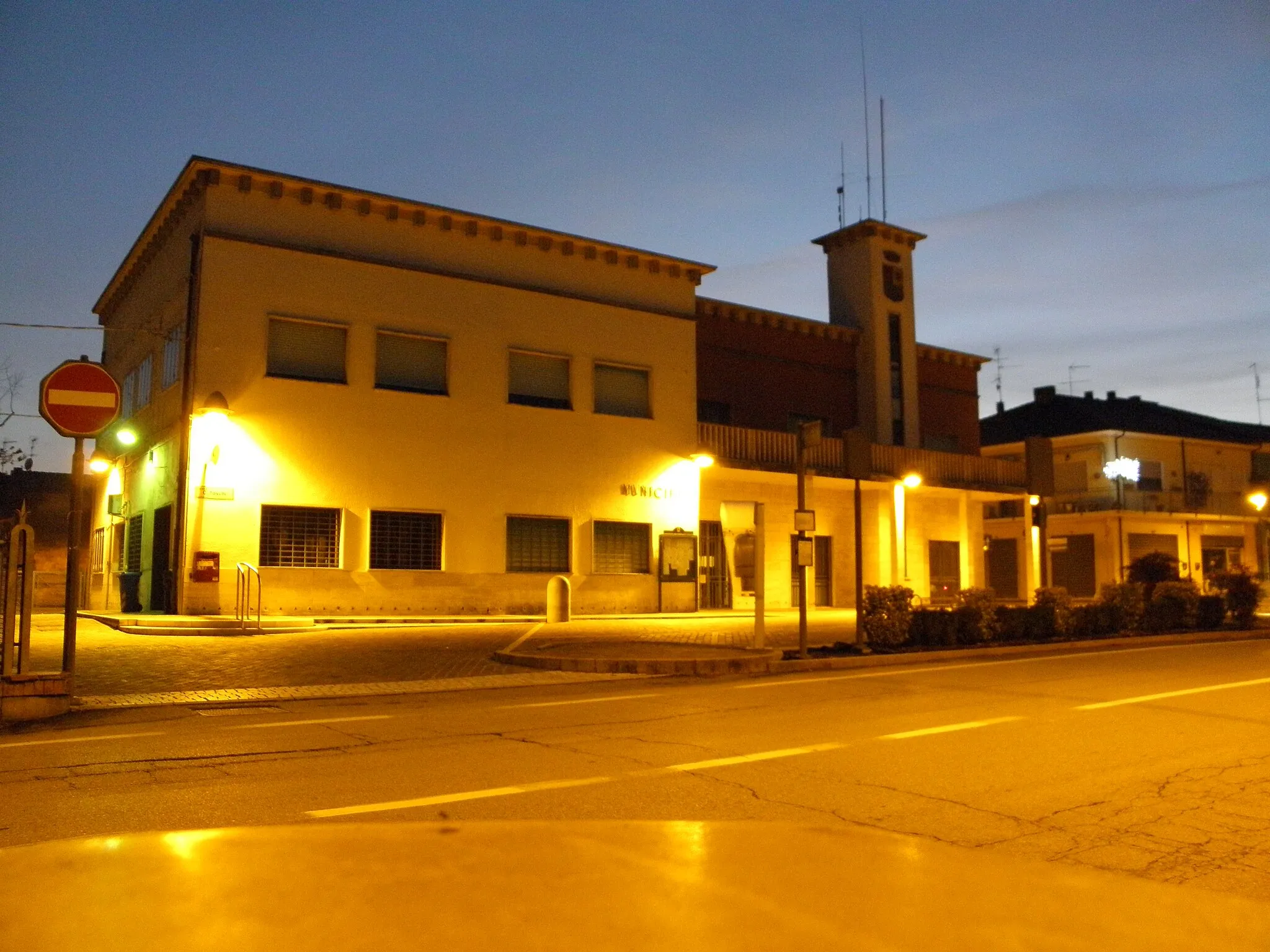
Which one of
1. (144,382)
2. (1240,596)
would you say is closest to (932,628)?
(1240,596)

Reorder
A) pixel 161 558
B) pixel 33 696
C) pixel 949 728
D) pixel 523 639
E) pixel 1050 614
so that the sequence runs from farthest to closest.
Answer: pixel 161 558
pixel 1050 614
pixel 523 639
pixel 33 696
pixel 949 728

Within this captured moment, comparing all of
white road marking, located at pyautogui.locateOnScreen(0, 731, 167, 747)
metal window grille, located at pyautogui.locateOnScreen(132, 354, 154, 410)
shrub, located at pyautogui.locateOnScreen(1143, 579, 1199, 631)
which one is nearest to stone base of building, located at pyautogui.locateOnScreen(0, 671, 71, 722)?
white road marking, located at pyautogui.locateOnScreen(0, 731, 167, 747)

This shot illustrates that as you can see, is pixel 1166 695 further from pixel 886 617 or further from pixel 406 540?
pixel 406 540

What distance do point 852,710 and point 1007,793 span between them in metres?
3.82

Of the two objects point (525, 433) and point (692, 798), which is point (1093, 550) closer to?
point (525, 433)

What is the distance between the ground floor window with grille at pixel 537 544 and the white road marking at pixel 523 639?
271cm

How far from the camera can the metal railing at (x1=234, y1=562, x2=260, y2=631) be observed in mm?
19969

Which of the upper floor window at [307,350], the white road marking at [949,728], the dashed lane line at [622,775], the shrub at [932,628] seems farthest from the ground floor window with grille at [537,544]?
the dashed lane line at [622,775]

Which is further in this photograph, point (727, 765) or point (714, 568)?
point (714, 568)

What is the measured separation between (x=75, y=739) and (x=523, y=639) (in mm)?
9208

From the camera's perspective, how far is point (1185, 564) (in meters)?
46.9

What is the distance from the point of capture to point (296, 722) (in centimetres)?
961

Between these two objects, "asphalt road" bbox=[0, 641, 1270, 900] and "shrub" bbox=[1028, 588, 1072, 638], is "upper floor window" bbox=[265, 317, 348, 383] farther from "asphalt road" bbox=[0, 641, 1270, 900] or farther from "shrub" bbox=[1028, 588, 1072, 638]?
"shrub" bbox=[1028, 588, 1072, 638]

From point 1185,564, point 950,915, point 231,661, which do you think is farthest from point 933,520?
point 950,915
